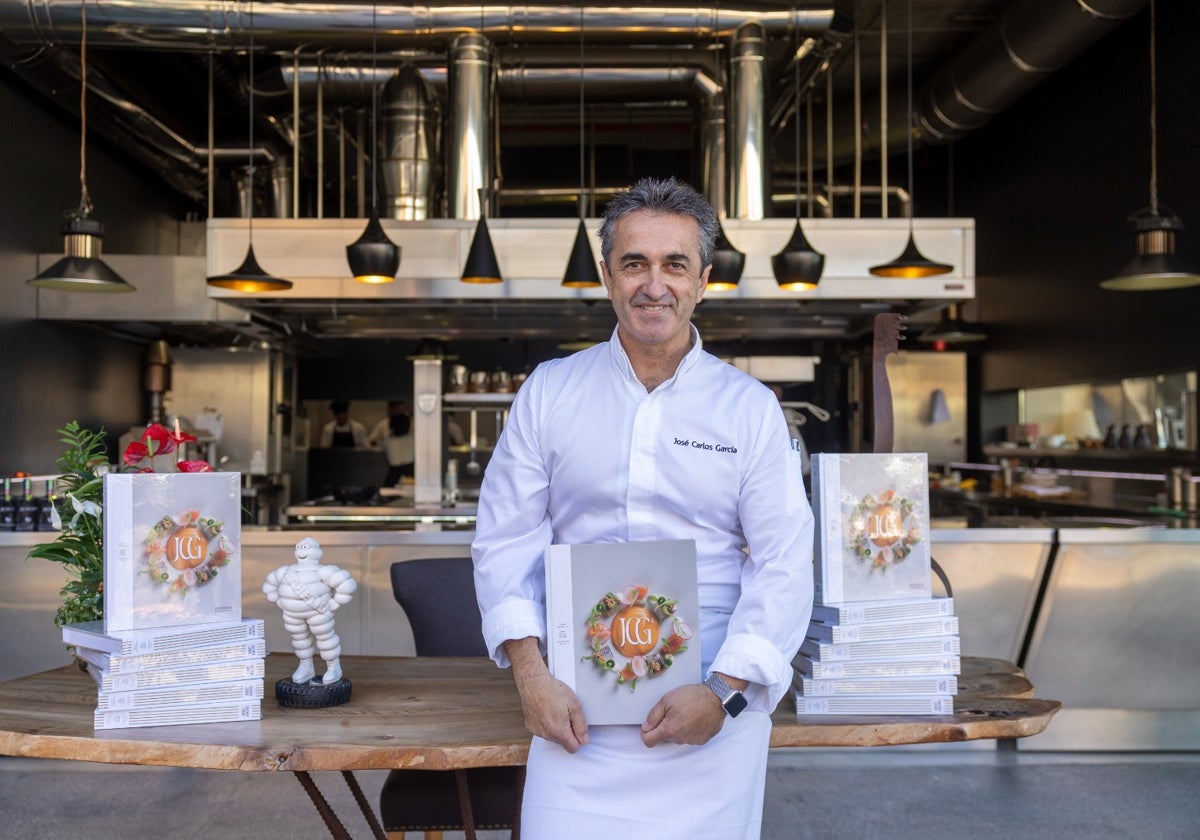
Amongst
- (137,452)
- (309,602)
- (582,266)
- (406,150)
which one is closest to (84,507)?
(137,452)

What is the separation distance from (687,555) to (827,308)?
5.34 m

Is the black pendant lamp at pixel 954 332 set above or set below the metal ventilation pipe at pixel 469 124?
below

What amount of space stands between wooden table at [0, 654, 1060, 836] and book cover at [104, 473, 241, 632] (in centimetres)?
21

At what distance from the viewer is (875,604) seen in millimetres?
2107

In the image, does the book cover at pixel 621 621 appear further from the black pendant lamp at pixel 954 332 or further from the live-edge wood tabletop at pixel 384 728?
the black pendant lamp at pixel 954 332

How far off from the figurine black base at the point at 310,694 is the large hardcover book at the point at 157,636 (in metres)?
0.12

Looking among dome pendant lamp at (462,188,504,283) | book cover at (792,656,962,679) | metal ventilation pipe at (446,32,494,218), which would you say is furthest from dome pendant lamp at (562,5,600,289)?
book cover at (792,656,962,679)

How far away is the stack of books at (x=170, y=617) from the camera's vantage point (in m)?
1.89

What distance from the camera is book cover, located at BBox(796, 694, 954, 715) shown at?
203 cm

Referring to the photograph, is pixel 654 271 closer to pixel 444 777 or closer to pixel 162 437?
pixel 162 437

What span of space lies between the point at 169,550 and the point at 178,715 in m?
0.30

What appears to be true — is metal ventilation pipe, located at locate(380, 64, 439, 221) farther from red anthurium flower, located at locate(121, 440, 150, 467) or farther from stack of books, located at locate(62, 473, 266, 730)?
stack of books, located at locate(62, 473, 266, 730)

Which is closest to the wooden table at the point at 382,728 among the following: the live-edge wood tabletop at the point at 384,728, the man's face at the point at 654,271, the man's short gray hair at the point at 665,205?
the live-edge wood tabletop at the point at 384,728

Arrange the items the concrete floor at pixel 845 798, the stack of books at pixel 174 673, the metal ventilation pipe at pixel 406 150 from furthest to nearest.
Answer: the metal ventilation pipe at pixel 406 150
the concrete floor at pixel 845 798
the stack of books at pixel 174 673
